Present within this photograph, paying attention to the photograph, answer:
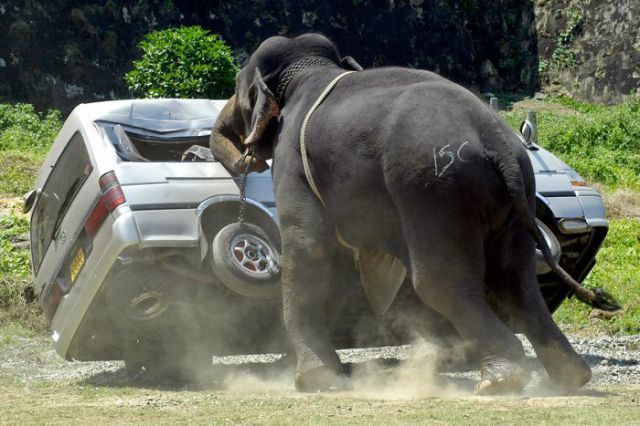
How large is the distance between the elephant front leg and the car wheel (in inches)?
9.5

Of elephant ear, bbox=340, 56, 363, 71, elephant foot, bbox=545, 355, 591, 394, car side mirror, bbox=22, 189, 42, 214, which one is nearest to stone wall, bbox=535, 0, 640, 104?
elephant ear, bbox=340, 56, 363, 71

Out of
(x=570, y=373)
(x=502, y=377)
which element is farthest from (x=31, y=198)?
(x=570, y=373)

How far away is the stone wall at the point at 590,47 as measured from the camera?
25.2 meters

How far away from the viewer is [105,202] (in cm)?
841

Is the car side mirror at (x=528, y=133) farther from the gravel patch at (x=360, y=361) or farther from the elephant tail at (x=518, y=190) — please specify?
the elephant tail at (x=518, y=190)

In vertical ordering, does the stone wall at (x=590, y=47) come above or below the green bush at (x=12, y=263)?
below

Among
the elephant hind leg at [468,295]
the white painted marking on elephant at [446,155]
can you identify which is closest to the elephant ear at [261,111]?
the elephant hind leg at [468,295]

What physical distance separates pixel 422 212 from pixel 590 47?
1931cm

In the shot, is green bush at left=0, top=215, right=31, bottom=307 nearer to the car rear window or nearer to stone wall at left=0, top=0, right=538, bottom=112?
the car rear window

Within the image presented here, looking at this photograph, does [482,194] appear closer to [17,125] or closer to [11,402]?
[11,402]

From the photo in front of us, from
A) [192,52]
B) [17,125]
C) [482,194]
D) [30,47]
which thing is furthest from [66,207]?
[30,47]

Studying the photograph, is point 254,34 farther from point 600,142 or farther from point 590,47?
point 590,47

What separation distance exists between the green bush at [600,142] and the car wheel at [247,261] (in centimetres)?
947

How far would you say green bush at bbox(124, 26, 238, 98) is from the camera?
1744 cm
